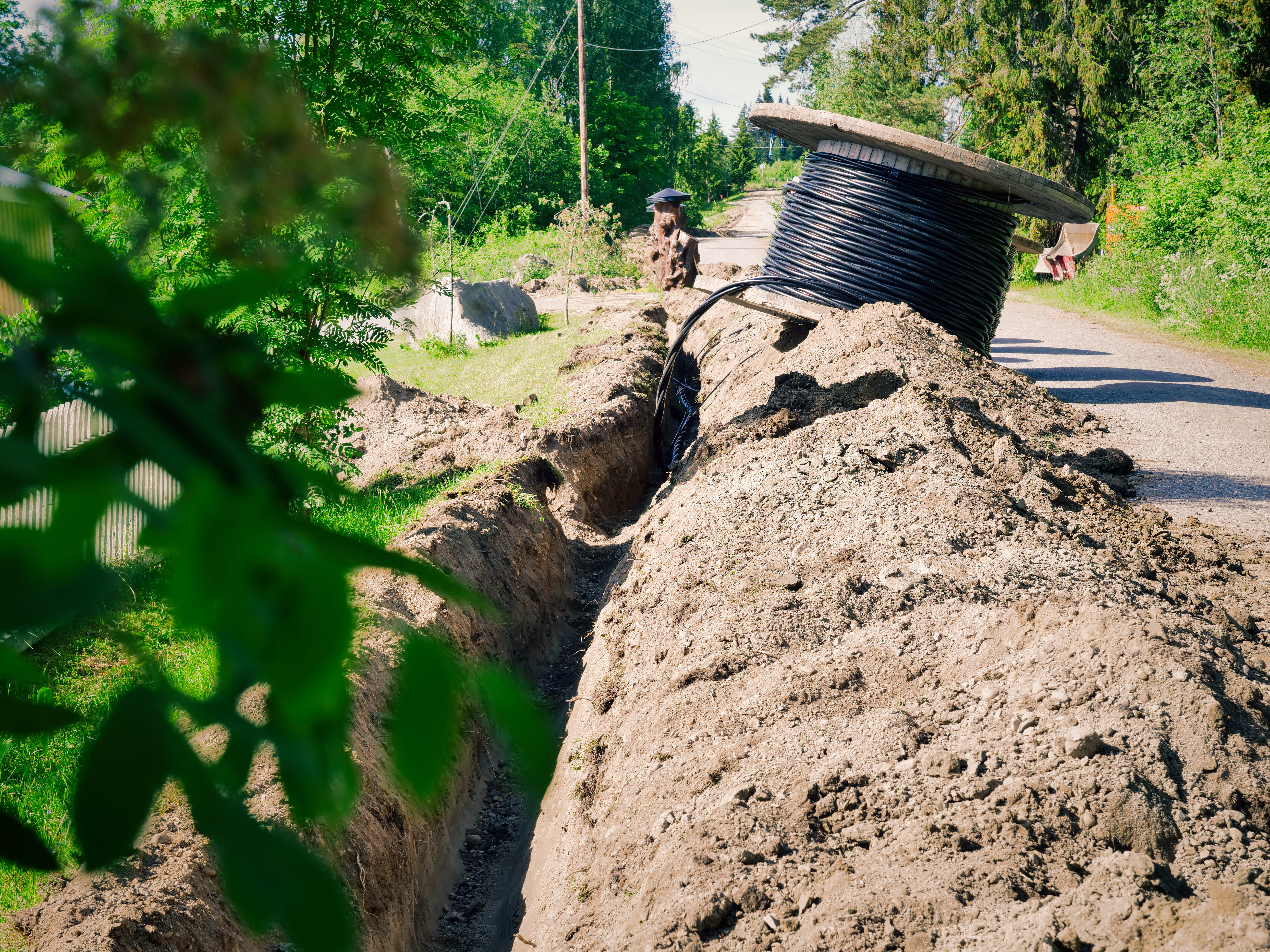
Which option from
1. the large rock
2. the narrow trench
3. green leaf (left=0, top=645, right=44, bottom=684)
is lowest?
the narrow trench

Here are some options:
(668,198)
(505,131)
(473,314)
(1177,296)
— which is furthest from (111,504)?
(505,131)

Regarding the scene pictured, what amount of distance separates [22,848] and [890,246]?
25.6ft

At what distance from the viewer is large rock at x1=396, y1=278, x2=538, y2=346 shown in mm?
13352

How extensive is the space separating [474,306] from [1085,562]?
11068mm

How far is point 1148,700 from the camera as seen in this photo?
8.93 ft

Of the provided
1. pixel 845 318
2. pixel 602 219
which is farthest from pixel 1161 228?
pixel 845 318

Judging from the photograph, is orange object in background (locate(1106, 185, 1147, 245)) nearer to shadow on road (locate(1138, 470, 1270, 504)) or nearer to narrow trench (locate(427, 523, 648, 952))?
shadow on road (locate(1138, 470, 1270, 504))

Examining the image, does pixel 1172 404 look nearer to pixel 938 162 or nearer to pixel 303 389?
pixel 938 162

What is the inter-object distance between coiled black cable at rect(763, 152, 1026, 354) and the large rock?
21.3 feet

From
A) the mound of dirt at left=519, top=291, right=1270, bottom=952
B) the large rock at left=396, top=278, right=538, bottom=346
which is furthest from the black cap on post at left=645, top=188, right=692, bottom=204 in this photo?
the mound of dirt at left=519, top=291, right=1270, bottom=952

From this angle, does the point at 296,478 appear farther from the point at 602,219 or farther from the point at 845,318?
the point at 602,219

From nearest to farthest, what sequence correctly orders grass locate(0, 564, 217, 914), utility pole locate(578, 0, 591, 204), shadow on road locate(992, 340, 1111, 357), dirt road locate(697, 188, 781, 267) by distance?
grass locate(0, 564, 217, 914) < shadow on road locate(992, 340, 1111, 357) < dirt road locate(697, 188, 781, 267) < utility pole locate(578, 0, 591, 204)

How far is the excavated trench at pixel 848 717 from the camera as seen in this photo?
2285 millimetres

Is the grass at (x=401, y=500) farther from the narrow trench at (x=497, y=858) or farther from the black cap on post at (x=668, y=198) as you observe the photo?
the black cap on post at (x=668, y=198)
